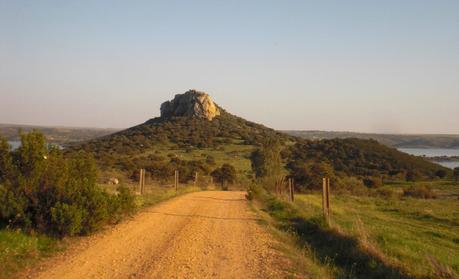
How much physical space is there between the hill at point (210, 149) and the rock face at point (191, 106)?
222 millimetres

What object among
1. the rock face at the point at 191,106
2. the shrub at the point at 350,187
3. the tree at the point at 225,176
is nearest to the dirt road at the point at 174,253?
the shrub at the point at 350,187

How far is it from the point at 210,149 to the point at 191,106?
28.3 m

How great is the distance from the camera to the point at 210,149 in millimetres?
81500

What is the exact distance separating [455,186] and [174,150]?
41696 millimetres

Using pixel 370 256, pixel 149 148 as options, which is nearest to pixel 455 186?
pixel 149 148

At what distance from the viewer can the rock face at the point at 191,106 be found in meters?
107

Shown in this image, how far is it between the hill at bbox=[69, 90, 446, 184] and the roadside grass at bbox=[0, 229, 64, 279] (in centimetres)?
3807

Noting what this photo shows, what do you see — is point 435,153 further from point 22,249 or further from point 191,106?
point 22,249

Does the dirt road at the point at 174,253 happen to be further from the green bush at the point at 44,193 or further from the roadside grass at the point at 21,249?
the green bush at the point at 44,193

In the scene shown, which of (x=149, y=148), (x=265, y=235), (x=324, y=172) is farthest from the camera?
(x=149, y=148)

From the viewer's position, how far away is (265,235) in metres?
13.1

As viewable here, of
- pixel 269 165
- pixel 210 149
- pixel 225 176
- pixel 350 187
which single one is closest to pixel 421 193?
pixel 350 187

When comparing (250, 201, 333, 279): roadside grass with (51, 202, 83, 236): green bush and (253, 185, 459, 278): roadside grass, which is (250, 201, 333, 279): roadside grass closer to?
(253, 185, 459, 278): roadside grass

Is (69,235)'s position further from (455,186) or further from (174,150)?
(174,150)
